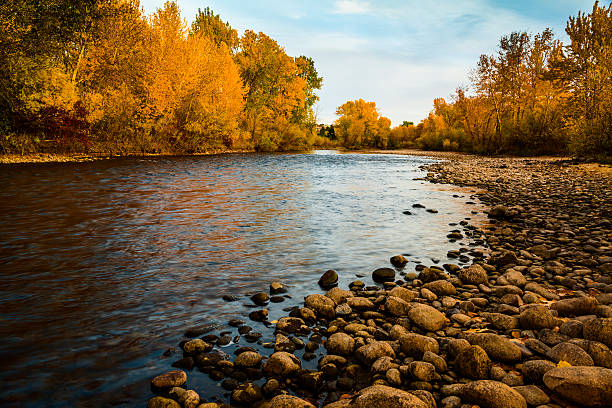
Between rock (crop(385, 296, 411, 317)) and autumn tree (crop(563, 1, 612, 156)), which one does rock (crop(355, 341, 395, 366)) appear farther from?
autumn tree (crop(563, 1, 612, 156))

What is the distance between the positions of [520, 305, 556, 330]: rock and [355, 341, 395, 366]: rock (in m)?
1.98

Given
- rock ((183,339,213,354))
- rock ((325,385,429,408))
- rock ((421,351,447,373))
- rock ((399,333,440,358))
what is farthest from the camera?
rock ((183,339,213,354))

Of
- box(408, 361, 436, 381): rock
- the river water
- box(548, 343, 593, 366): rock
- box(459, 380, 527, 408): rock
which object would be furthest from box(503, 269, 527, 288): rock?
box(459, 380, 527, 408): rock

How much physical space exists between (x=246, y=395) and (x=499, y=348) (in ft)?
9.38

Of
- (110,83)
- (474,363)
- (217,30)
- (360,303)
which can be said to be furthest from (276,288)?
(217,30)

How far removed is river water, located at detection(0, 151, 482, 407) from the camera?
13.4 ft

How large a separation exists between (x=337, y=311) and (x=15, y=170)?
2670cm

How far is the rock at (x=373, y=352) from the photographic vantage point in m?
4.10

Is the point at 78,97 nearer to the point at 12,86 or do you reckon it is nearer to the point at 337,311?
the point at 12,86

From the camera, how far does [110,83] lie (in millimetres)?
34500

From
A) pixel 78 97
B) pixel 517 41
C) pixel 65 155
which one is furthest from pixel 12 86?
pixel 517 41

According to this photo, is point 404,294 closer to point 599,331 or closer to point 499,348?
point 499,348

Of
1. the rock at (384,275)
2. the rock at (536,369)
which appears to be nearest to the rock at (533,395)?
the rock at (536,369)

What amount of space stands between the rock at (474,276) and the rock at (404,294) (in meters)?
1.23
